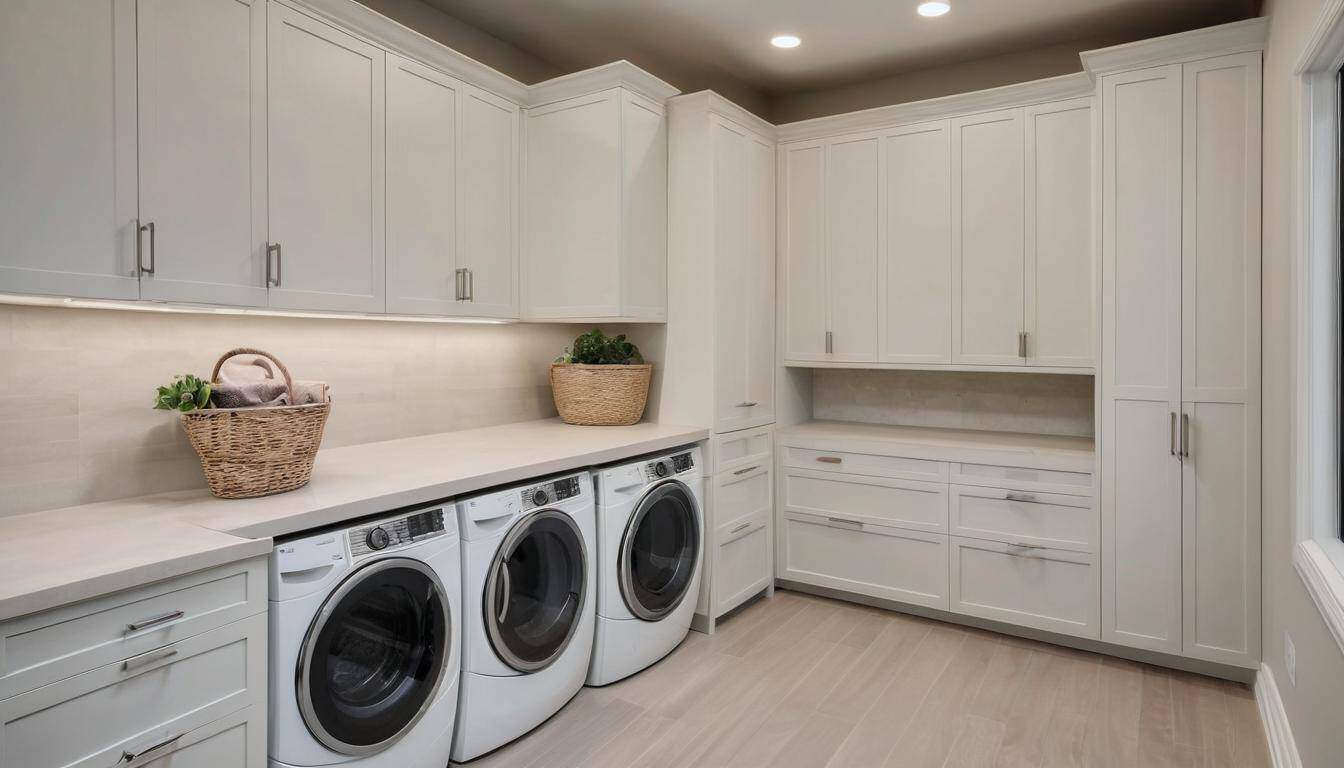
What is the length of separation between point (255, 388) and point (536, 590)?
40.7 inches

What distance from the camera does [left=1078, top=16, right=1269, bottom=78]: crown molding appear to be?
8.55 ft

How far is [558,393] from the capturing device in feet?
10.8

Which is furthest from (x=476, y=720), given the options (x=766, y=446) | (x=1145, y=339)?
(x=1145, y=339)

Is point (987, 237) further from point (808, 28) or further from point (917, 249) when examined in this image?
point (808, 28)

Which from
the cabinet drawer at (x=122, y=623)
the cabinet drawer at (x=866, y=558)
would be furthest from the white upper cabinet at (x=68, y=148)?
the cabinet drawer at (x=866, y=558)

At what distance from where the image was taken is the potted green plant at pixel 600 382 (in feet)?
10.4

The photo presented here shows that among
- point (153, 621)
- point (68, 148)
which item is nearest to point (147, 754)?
point (153, 621)

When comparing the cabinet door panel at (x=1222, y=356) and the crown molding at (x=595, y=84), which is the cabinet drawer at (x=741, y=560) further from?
the crown molding at (x=595, y=84)

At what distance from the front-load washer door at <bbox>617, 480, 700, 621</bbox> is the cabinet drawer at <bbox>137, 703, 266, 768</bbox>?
1.28 m

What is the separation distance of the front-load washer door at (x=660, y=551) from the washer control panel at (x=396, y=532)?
82 centimetres

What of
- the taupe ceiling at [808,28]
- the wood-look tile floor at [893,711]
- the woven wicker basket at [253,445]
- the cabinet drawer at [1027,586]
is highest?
the taupe ceiling at [808,28]

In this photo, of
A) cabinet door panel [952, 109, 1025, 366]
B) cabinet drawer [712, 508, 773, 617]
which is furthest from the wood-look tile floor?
cabinet door panel [952, 109, 1025, 366]

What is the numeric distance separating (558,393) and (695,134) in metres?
1.28

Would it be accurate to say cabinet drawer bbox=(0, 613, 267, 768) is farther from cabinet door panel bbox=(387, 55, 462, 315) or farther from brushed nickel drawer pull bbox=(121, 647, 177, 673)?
cabinet door panel bbox=(387, 55, 462, 315)
